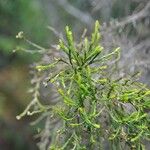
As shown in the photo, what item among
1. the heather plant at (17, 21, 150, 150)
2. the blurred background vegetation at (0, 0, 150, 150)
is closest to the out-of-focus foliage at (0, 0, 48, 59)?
the blurred background vegetation at (0, 0, 150, 150)

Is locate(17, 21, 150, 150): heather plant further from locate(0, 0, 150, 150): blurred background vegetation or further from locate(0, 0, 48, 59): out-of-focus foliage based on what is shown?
locate(0, 0, 48, 59): out-of-focus foliage

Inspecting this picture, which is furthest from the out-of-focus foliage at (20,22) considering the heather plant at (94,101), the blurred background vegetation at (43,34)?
the heather plant at (94,101)

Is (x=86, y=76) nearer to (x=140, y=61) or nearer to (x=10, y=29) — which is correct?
(x=140, y=61)

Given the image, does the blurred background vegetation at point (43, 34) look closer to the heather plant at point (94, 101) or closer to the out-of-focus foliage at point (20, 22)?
the out-of-focus foliage at point (20, 22)

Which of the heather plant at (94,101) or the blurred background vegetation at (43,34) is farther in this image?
the blurred background vegetation at (43,34)

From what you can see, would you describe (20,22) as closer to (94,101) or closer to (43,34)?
(43,34)

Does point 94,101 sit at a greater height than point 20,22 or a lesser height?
lesser

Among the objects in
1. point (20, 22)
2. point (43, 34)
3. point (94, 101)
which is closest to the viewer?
point (94, 101)

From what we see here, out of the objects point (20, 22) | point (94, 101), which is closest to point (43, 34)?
point (20, 22)

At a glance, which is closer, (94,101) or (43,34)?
(94,101)
